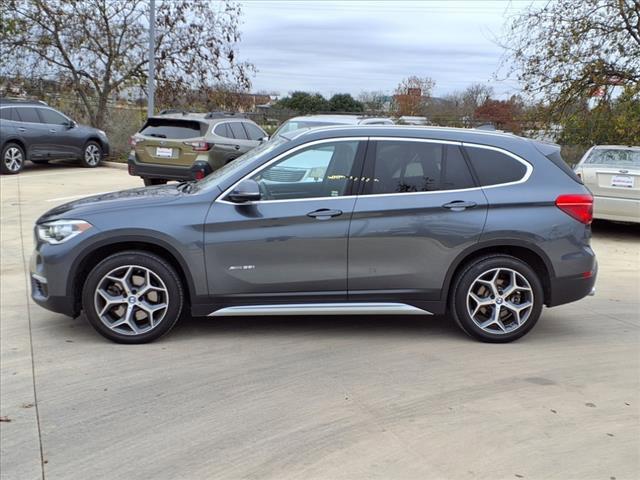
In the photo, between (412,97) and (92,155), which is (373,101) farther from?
(92,155)

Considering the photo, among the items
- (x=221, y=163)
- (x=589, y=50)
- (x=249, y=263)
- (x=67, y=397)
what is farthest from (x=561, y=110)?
(x=67, y=397)

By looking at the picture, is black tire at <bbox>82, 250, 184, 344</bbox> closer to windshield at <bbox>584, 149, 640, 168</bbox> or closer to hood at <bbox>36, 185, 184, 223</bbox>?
hood at <bbox>36, 185, 184, 223</bbox>

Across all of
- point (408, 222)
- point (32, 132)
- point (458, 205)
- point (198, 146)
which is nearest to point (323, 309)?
point (408, 222)

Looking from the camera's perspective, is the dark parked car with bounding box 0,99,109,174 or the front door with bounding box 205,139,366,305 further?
the dark parked car with bounding box 0,99,109,174

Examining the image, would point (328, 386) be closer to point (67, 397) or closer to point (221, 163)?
point (67, 397)

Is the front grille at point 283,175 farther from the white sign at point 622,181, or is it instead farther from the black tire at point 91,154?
the black tire at point 91,154

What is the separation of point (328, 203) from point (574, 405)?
225cm

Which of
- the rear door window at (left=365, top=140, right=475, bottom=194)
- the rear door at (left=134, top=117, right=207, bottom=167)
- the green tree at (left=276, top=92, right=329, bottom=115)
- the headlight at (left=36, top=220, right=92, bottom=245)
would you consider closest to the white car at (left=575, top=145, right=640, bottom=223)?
the rear door window at (left=365, top=140, right=475, bottom=194)

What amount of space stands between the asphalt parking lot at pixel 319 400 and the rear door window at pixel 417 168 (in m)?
1.26

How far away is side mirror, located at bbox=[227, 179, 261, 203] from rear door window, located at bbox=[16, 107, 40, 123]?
13.0 metres

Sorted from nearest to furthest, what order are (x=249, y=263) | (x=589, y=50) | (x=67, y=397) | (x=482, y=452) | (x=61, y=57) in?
(x=482, y=452)
(x=67, y=397)
(x=249, y=263)
(x=589, y=50)
(x=61, y=57)

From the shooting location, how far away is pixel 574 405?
4.00 m

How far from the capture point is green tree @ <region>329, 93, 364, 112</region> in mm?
30469

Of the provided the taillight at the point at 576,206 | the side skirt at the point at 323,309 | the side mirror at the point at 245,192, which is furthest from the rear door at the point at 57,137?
the taillight at the point at 576,206
